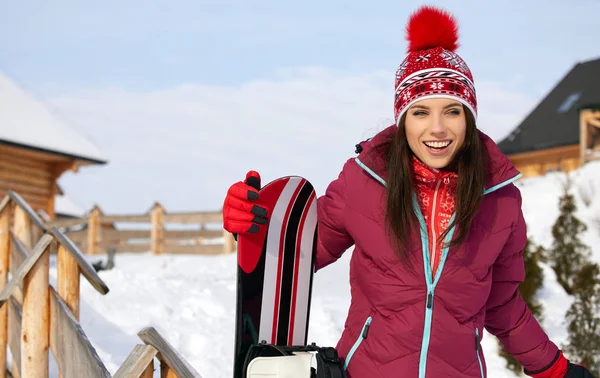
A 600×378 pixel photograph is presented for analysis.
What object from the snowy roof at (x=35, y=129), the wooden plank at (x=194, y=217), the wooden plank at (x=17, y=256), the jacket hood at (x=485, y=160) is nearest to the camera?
the jacket hood at (x=485, y=160)

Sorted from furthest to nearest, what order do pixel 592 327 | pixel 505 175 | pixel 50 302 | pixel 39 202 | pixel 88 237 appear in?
pixel 88 237
pixel 39 202
pixel 592 327
pixel 50 302
pixel 505 175

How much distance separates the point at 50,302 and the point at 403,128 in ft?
9.34

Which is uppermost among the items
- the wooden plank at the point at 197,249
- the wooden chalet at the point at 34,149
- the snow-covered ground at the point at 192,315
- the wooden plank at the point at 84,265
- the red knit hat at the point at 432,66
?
the wooden chalet at the point at 34,149

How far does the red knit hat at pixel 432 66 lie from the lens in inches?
91.6

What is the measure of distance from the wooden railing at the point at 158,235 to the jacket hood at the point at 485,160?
1328 centimetres

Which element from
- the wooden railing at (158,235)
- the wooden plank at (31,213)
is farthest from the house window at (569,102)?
the wooden plank at (31,213)

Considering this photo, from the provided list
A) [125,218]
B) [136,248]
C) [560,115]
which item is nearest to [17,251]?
[136,248]

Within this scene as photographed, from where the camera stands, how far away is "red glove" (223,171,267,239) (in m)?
2.31

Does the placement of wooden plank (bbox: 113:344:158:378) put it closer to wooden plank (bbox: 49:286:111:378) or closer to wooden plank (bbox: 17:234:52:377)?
wooden plank (bbox: 49:286:111:378)

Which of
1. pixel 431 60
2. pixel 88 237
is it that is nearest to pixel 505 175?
pixel 431 60

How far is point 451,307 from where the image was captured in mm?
2152

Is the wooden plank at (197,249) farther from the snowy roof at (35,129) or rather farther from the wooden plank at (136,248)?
the snowy roof at (35,129)

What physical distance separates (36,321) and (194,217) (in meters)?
12.4

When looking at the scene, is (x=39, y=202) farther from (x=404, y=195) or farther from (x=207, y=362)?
(x=404, y=195)
